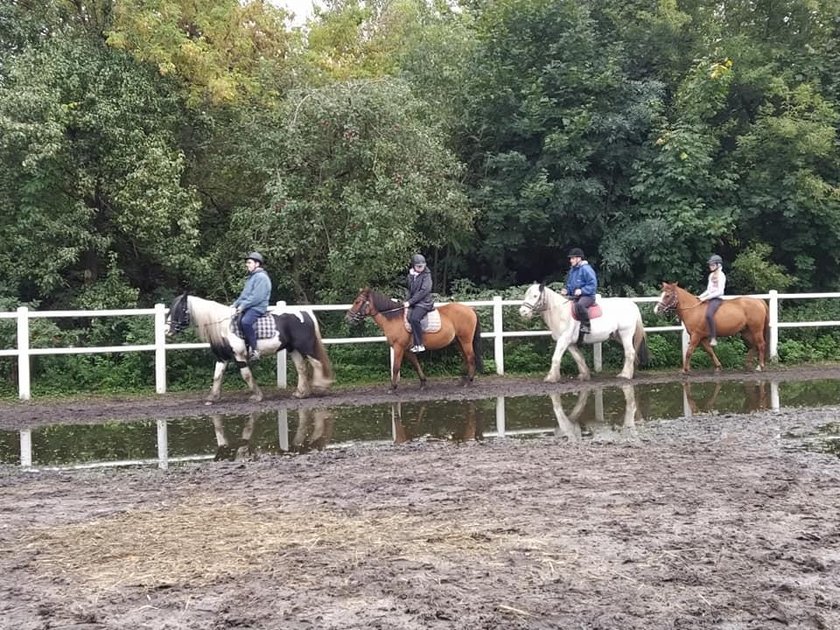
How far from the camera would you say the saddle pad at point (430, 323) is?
39.7 feet

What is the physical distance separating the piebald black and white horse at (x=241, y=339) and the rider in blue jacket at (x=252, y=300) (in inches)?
6.5

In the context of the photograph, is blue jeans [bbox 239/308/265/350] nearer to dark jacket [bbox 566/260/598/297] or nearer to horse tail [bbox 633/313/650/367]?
dark jacket [bbox 566/260/598/297]

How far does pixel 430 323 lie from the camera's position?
1220 centimetres

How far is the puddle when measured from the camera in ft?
26.0

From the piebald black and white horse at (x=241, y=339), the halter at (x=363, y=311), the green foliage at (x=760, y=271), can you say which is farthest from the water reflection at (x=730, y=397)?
the piebald black and white horse at (x=241, y=339)

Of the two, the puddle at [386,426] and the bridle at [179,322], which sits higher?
the bridle at [179,322]

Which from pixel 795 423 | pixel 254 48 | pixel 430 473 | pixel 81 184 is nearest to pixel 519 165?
pixel 254 48

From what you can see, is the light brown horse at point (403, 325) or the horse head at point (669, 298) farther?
the horse head at point (669, 298)

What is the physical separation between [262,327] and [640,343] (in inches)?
254

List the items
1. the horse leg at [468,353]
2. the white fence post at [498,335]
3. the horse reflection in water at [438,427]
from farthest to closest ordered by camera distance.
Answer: the white fence post at [498,335]
the horse leg at [468,353]
the horse reflection in water at [438,427]

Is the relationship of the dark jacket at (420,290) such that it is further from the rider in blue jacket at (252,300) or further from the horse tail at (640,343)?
the horse tail at (640,343)

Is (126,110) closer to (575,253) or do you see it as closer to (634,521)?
(575,253)

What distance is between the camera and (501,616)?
371cm

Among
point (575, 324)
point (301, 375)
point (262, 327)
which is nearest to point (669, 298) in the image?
point (575, 324)
